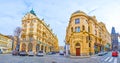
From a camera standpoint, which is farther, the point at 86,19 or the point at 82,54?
the point at 86,19

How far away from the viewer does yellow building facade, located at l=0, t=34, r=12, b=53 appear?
7197 cm

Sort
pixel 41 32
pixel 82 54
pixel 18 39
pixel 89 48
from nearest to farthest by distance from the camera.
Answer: pixel 82 54 < pixel 89 48 < pixel 18 39 < pixel 41 32

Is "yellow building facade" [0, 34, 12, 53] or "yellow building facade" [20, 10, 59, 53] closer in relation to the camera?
"yellow building facade" [20, 10, 59, 53]

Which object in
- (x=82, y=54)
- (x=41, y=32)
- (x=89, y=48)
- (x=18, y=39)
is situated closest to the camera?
(x=82, y=54)

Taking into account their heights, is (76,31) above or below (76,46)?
above

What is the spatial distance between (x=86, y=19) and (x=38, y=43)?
26.5 metres

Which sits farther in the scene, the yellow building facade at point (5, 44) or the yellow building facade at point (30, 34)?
the yellow building facade at point (5, 44)

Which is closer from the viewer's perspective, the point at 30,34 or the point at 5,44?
the point at 30,34

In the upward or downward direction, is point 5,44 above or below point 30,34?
below

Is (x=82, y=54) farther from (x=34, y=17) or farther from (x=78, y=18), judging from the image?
(x=34, y=17)

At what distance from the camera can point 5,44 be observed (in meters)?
76.7

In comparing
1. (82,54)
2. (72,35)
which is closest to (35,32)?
(72,35)

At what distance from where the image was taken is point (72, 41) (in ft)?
143

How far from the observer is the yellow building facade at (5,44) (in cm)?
7197
